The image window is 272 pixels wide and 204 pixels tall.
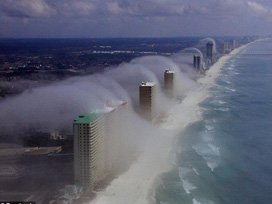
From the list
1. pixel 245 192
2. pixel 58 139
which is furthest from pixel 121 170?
pixel 245 192

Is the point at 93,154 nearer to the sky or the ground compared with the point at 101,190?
nearer to the sky

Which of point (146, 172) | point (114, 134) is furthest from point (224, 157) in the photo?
point (114, 134)

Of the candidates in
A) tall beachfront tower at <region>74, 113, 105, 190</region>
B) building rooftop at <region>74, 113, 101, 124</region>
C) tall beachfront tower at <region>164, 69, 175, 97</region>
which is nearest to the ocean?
tall beachfront tower at <region>74, 113, 105, 190</region>

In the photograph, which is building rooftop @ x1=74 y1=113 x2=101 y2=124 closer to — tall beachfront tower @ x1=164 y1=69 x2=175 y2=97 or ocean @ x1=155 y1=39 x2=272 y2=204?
ocean @ x1=155 y1=39 x2=272 y2=204

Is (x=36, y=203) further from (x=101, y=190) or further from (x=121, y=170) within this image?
(x=121, y=170)

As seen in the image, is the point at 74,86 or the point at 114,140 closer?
the point at 114,140
